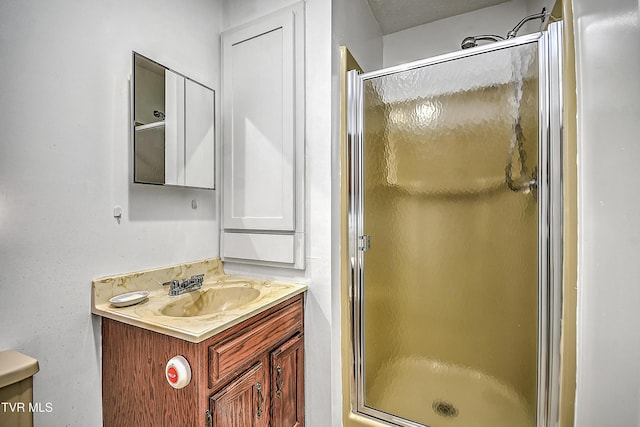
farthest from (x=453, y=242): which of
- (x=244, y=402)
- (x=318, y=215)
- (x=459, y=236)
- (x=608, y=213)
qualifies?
(x=244, y=402)

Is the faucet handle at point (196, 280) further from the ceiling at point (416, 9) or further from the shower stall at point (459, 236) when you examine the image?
the ceiling at point (416, 9)

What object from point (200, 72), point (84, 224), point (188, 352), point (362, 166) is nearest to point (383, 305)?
point (362, 166)

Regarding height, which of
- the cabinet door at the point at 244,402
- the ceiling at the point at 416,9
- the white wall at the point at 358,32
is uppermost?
the ceiling at the point at 416,9

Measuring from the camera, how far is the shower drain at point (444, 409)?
1277 millimetres

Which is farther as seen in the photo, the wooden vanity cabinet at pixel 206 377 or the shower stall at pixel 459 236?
the shower stall at pixel 459 236

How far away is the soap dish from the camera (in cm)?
107

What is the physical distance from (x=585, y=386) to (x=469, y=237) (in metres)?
0.63

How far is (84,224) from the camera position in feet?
3.53

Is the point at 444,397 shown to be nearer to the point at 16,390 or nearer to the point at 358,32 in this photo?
the point at 16,390

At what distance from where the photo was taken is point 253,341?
3.60 ft

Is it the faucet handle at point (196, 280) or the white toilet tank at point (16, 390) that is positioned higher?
the faucet handle at point (196, 280)

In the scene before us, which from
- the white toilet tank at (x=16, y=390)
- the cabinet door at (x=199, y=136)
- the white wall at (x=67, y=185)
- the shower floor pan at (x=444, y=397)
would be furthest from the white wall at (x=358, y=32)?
the white toilet tank at (x=16, y=390)

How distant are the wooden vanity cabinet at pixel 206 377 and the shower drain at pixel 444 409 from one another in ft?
2.19

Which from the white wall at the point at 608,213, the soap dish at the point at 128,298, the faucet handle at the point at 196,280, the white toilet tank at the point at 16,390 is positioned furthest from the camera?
the faucet handle at the point at 196,280
